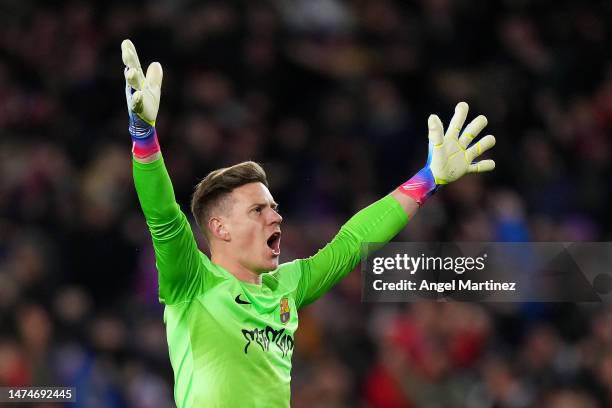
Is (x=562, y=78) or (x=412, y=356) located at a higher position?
(x=562, y=78)

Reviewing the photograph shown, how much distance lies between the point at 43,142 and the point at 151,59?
1.26m

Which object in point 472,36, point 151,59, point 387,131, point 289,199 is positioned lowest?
point 289,199

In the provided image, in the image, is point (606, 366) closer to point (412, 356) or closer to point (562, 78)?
point (412, 356)

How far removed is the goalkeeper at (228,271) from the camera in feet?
12.8

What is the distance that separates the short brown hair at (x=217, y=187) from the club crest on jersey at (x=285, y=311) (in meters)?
0.42

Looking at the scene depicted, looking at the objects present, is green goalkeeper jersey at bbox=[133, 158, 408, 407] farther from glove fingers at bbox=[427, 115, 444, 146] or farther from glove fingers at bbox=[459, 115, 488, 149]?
glove fingers at bbox=[459, 115, 488, 149]

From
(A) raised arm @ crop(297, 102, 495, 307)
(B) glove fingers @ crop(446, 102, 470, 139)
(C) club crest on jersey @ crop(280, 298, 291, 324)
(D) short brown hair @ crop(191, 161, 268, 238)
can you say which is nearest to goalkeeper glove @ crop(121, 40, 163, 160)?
(D) short brown hair @ crop(191, 161, 268, 238)

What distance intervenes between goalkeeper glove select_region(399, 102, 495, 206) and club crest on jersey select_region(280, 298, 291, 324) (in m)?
0.76

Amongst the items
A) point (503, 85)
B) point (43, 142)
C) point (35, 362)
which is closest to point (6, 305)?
point (35, 362)

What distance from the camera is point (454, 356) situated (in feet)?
25.8

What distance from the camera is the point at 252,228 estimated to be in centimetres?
441

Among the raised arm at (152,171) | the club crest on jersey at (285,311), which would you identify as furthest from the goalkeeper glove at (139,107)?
the club crest on jersey at (285,311)

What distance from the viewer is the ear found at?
4.43 meters

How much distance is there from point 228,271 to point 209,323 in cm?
30
